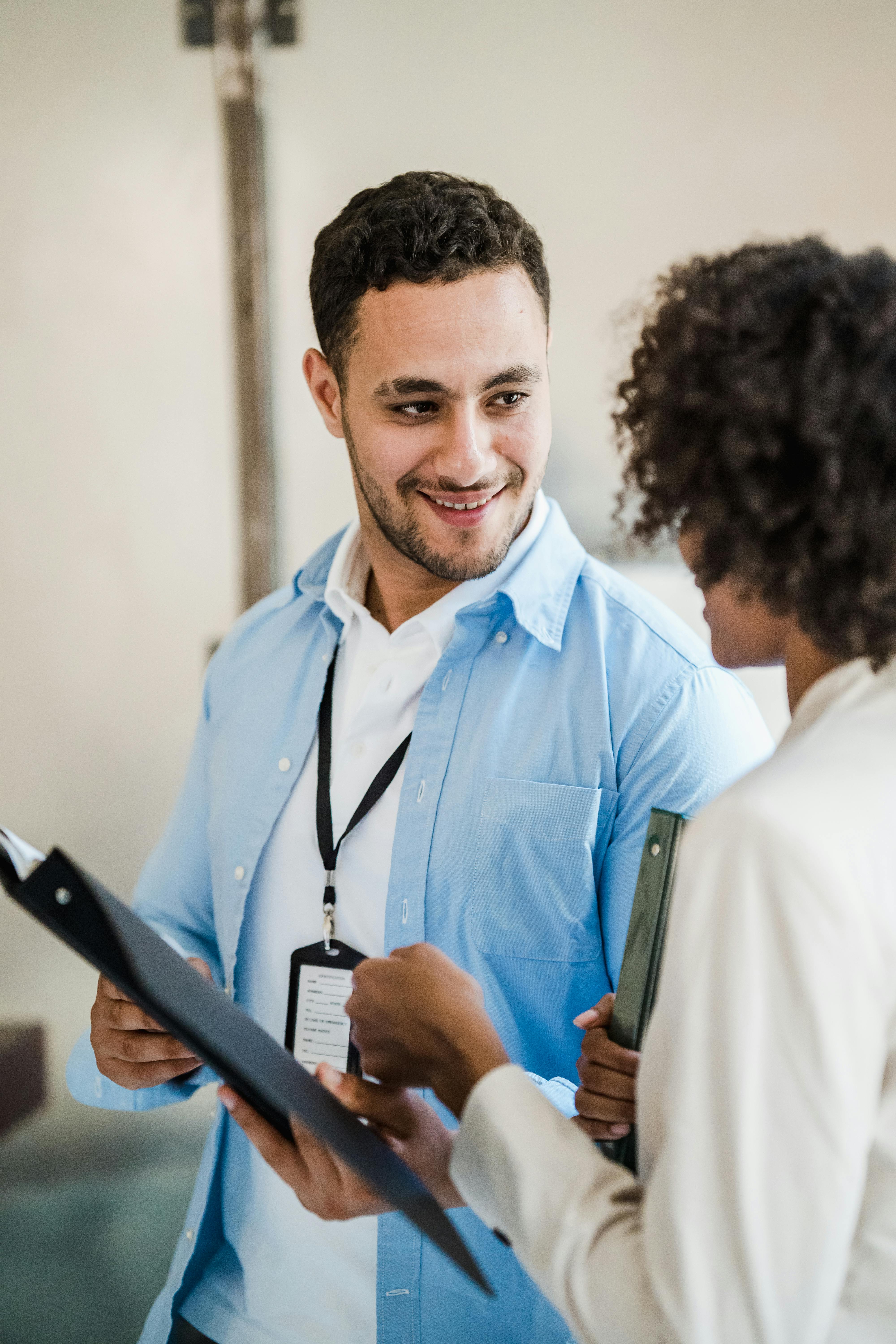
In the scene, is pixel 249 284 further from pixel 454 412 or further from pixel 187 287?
pixel 454 412

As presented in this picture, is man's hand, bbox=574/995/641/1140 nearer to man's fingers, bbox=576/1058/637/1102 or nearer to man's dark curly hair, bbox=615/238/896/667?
man's fingers, bbox=576/1058/637/1102

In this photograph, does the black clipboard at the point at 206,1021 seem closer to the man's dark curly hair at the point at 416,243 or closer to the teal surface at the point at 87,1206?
the man's dark curly hair at the point at 416,243

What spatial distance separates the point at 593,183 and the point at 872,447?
1661mm

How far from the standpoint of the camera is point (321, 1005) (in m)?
1.30

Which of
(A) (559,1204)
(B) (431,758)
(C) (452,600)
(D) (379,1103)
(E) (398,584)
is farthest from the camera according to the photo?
(E) (398,584)

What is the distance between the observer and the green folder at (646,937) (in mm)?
768

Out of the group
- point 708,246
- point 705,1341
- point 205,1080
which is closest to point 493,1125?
point 705,1341

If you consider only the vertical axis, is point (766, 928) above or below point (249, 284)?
below

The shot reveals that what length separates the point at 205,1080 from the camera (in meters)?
1.34

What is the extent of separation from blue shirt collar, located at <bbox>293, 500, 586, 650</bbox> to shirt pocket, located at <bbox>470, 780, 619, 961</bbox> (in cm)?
21

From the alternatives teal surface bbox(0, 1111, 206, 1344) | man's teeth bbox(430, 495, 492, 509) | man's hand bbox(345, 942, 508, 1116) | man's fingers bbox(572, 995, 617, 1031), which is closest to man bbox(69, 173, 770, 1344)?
man's teeth bbox(430, 495, 492, 509)

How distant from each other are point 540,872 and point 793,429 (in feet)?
2.30

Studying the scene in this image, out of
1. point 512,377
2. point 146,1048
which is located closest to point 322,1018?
point 146,1048

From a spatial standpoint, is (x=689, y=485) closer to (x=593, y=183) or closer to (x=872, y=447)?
(x=872, y=447)
